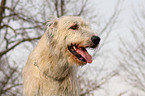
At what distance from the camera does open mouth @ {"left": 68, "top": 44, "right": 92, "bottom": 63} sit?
11.5 ft

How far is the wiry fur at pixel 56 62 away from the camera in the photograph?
3559 mm

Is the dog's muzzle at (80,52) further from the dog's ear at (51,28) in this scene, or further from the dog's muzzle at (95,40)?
the dog's ear at (51,28)

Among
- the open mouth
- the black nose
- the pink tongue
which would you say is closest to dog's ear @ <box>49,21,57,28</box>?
the open mouth

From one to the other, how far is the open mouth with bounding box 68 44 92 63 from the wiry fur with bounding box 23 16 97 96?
6 centimetres

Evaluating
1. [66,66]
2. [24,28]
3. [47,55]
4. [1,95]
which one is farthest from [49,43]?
[1,95]

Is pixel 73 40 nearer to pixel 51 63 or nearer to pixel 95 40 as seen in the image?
pixel 95 40

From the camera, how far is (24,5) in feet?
39.3

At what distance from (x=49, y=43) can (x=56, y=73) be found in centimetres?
56

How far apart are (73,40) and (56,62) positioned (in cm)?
51

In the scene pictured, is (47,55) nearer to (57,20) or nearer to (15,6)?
(57,20)

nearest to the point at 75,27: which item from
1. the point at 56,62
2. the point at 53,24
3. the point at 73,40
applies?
the point at 73,40

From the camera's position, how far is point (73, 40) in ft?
11.5

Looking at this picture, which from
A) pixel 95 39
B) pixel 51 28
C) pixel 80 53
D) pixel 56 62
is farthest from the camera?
pixel 51 28

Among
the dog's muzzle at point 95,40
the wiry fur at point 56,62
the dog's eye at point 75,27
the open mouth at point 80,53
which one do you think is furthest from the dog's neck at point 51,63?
the dog's muzzle at point 95,40
